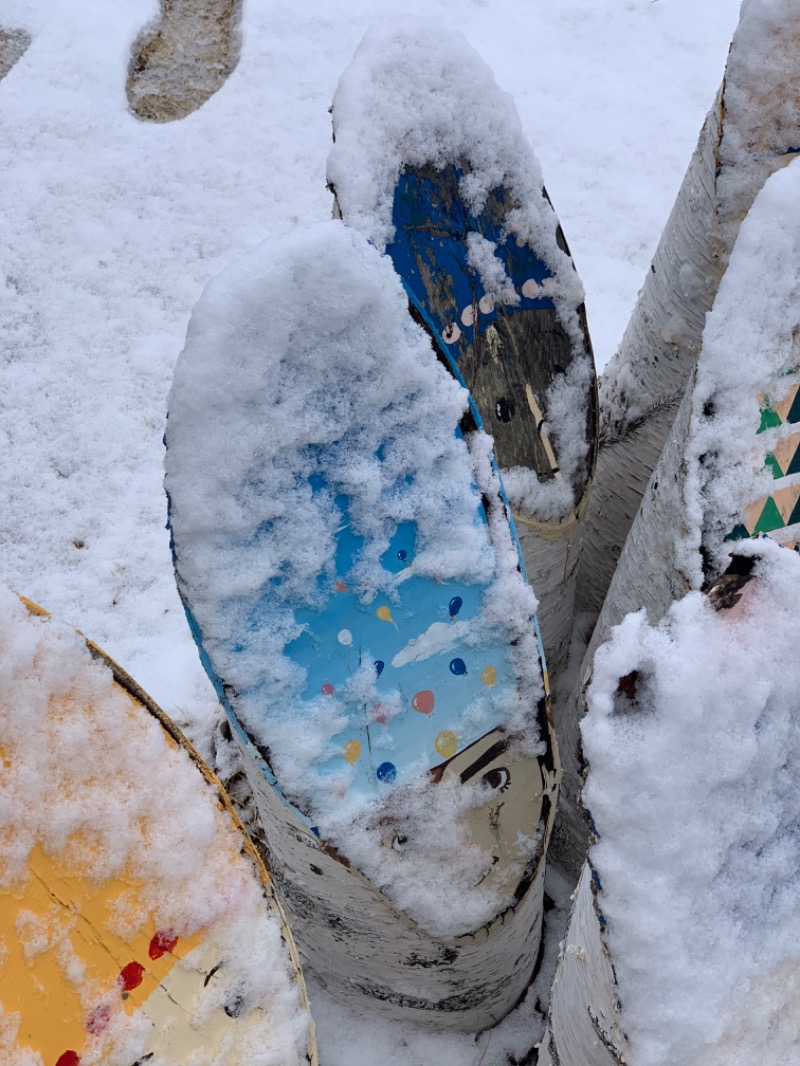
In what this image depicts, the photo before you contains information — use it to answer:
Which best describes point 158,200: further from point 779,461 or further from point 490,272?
point 779,461

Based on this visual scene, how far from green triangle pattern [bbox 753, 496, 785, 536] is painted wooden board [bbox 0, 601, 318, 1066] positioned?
0.61 metres

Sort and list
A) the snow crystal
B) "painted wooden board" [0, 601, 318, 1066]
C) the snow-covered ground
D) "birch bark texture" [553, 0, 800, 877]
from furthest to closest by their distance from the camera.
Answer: the snow-covered ground
"birch bark texture" [553, 0, 800, 877]
"painted wooden board" [0, 601, 318, 1066]
the snow crystal

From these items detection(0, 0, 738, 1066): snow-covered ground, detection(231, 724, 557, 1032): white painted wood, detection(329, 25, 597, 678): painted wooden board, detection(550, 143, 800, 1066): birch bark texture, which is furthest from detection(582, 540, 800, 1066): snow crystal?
detection(0, 0, 738, 1066): snow-covered ground

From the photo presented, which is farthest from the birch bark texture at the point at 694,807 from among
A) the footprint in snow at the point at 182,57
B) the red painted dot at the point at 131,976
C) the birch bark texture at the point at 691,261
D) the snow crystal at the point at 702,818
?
the footprint in snow at the point at 182,57

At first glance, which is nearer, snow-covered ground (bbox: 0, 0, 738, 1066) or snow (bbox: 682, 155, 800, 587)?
snow (bbox: 682, 155, 800, 587)

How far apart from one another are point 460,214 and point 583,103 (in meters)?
1.97

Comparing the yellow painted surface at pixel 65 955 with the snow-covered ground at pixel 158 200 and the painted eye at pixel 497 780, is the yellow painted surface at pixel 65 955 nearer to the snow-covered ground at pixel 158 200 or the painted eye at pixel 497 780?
the painted eye at pixel 497 780

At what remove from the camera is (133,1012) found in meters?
0.68

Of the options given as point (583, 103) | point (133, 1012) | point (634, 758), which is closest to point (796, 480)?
point (634, 758)

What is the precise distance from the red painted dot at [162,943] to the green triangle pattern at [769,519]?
681 millimetres

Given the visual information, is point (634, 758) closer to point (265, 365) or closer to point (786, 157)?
point (265, 365)

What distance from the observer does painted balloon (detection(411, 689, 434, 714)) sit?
2.87 ft

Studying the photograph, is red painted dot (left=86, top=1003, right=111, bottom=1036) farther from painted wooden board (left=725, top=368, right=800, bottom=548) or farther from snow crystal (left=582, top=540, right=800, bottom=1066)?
painted wooden board (left=725, top=368, right=800, bottom=548)

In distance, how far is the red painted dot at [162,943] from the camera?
0.70 m
